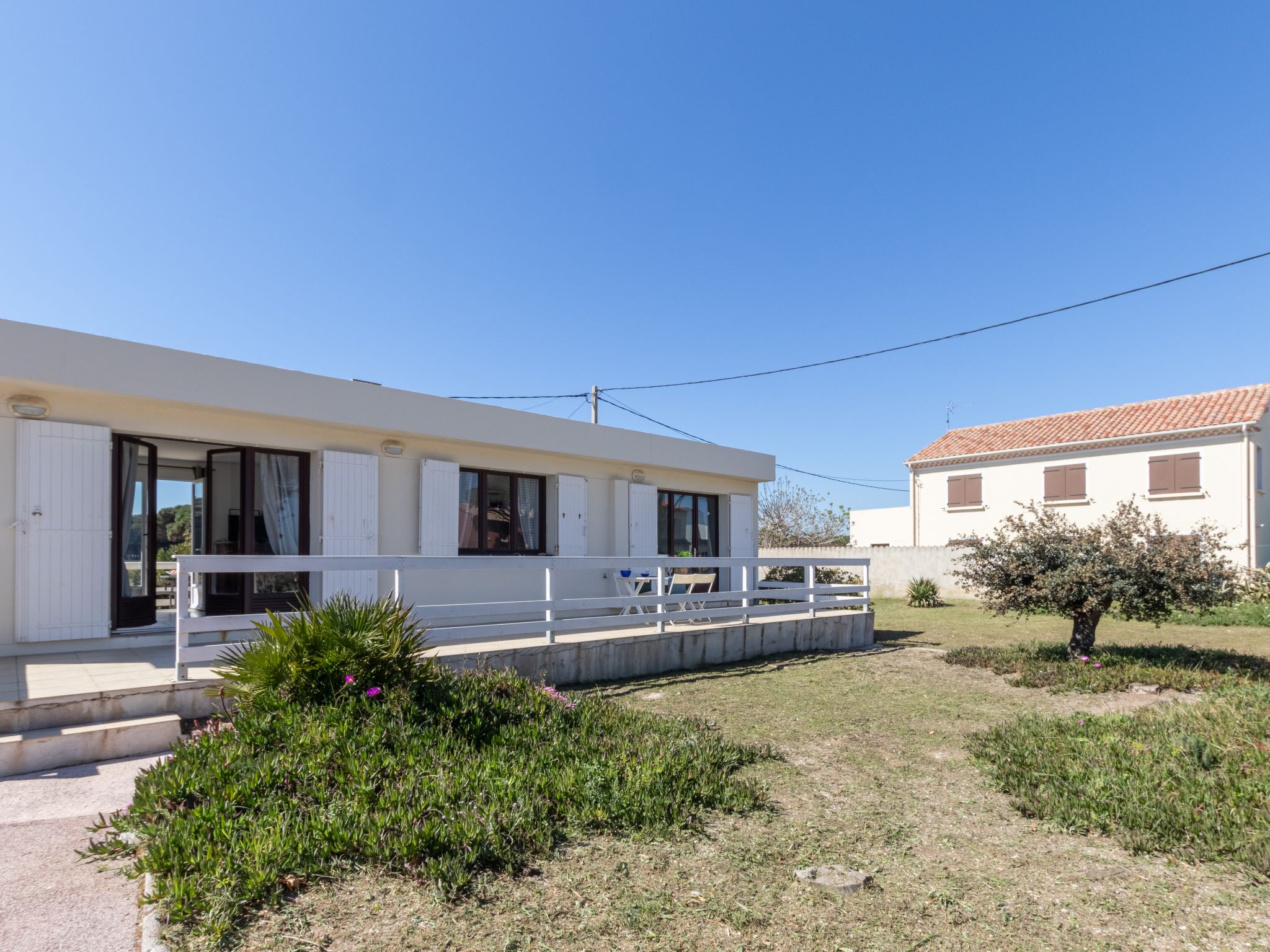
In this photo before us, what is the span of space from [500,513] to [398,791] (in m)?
7.66

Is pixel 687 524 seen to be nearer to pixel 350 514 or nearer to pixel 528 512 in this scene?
pixel 528 512

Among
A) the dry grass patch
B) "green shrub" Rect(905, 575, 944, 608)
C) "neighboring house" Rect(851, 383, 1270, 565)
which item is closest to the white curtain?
the dry grass patch

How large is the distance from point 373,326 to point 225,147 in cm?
495

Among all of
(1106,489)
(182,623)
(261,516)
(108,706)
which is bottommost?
(108,706)

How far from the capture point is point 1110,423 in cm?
2253

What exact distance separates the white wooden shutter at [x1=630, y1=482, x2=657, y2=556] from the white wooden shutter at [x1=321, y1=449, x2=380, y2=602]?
169 inches

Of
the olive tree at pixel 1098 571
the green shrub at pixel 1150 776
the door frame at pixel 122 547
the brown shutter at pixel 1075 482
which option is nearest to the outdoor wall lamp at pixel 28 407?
the door frame at pixel 122 547

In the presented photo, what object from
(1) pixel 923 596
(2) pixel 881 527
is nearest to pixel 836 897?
(1) pixel 923 596

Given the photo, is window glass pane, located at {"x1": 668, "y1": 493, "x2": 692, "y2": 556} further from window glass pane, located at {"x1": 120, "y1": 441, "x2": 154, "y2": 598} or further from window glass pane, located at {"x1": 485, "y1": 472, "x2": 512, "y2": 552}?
window glass pane, located at {"x1": 120, "y1": 441, "x2": 154, "y2": 598}

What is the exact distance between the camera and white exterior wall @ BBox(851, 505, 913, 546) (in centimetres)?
3116

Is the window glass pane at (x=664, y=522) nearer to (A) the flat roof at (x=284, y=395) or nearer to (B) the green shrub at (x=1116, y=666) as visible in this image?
(A) the flat roof at (x=284, y=395)

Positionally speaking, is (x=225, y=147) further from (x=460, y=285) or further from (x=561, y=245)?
(x=561, y=245)

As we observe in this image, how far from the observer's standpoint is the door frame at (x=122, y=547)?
25.6ft

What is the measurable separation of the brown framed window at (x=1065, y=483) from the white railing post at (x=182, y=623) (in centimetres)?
2361
